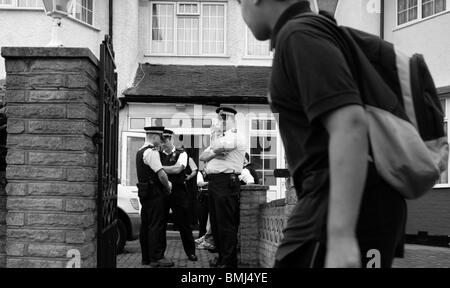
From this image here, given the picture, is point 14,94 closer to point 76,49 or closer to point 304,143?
point 76,49

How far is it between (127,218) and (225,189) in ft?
11.4

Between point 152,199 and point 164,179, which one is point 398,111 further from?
point 152,199

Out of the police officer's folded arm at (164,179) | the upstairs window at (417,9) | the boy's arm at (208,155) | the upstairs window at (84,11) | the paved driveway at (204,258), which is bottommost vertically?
the paved driveway at (204,258)

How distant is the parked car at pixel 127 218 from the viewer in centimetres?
1204

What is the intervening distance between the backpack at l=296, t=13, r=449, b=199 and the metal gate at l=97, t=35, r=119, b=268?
10.00 ft

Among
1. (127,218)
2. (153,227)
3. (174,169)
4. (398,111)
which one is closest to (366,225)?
(398,111)

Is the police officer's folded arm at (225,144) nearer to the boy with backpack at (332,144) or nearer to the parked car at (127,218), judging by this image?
the parked car at (127,218)

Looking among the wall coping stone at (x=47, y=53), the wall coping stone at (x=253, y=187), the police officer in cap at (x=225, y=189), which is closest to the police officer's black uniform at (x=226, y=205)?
the police officer in cap at (x=225, y=189)

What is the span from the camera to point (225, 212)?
29.9 feet

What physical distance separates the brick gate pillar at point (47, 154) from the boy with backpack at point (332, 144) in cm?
266

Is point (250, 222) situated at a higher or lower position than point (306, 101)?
lower

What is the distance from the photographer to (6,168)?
15.7 feet
